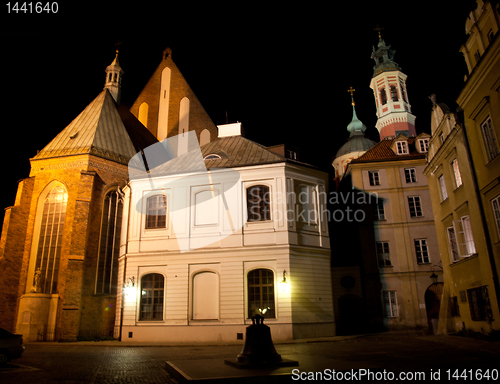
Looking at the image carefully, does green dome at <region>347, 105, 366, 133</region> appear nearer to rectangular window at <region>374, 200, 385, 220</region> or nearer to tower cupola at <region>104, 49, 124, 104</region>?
rectangular window at <region>374, 200, 385, 220</region>

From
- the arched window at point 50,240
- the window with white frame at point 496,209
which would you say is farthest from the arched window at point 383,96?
the arched window at point 50,240

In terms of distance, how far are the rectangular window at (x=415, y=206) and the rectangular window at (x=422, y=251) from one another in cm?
187

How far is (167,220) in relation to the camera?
20672 mm

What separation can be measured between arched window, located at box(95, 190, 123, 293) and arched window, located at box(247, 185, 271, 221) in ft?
34.5

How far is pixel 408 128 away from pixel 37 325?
145ft

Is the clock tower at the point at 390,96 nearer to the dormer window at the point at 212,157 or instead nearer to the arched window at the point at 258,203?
the dormer window at the point at 212,157

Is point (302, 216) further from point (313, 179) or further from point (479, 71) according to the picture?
point (479, 71)

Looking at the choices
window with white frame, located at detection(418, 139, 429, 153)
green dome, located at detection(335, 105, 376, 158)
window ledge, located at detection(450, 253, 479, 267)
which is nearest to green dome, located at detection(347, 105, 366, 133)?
green dome, located at detection(335, 105, 376, 158)

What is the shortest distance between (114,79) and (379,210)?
27901mm

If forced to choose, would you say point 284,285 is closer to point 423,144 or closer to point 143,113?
point 423,144

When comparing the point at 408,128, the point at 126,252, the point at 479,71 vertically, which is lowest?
the point at 126,252

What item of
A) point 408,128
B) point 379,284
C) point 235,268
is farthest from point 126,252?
point 408,128

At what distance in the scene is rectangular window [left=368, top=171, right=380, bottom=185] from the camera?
94.0 ft

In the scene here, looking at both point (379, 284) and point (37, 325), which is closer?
point (37, 325)
